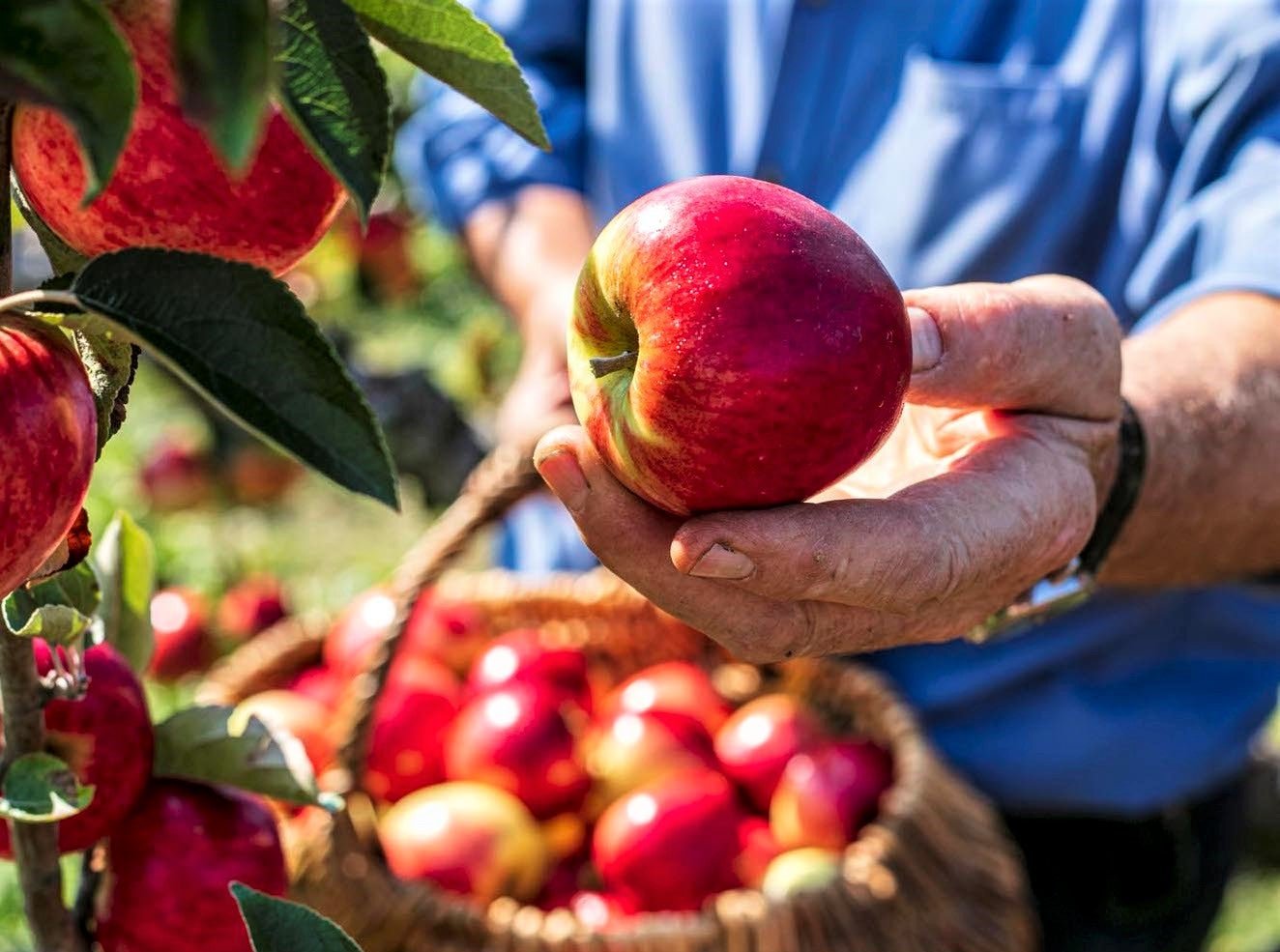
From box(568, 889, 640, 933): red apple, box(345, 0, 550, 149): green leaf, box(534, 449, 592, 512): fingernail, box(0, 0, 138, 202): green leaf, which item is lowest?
box(568, 889, 640, 933): red apple

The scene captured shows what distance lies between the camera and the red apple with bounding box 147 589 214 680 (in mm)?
2100

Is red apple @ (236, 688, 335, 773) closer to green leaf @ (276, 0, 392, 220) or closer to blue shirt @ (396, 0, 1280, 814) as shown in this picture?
blue shirt @ (396, 0, 1280, 814)

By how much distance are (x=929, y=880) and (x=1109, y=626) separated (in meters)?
0.37

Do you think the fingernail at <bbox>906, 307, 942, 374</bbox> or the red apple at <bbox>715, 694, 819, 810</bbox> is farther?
the red apple at <bbox>715, 694, 819, 810</bbox>

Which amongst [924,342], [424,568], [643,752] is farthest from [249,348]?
[643,752]

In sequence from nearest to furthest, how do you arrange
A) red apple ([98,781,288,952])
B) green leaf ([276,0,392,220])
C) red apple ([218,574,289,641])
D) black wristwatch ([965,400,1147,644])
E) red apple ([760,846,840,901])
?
green leaf ([276,0,392,220]), red apple ([98,781,288,952]), black wristwatch ([965,400,1147,644]), red apple ([760,846,840,901]), red apple ([218,574,289,641])

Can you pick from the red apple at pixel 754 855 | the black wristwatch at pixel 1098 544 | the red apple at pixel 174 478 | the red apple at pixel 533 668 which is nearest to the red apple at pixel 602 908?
the red apple at pixel 754 855

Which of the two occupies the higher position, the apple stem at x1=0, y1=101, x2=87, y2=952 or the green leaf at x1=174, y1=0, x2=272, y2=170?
the green leaf at x1=174, y1=0, x2=272, y2=170

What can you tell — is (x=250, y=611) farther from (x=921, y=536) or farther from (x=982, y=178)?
(x=921, y=536)

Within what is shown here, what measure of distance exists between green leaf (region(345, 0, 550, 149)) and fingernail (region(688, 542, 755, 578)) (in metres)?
0.25

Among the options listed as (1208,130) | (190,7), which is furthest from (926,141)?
(190,7)

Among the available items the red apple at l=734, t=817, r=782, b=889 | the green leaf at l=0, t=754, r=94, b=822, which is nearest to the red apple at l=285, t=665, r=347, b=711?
the red apple at l=734, t=817, r=782, b=889

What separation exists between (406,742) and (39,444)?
47.6 inches

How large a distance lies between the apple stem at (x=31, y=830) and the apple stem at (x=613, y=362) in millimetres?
324
